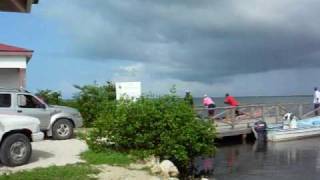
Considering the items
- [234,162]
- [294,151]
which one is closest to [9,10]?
[234,162]

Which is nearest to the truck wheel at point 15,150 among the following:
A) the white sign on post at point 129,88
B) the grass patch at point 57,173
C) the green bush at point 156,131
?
the grass patch at point 57,173

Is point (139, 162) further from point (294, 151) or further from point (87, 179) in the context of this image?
point (294, 151)

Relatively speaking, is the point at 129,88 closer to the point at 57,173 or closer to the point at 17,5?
the point at 57,173

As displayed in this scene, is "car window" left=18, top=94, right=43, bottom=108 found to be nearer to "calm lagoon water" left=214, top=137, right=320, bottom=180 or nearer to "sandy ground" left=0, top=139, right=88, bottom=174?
"sandy ground" left=0, top=139, right=88, bottom=174

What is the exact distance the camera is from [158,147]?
16.8 meters

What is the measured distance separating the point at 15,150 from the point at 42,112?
5.65 metres

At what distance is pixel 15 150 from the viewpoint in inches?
567

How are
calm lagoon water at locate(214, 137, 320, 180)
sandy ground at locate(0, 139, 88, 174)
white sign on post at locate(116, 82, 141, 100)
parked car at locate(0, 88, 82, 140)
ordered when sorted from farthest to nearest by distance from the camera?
white sign on post at locate(116, 82, 141, 100)
parked car at locate(0, 88, 82, 140)
calm lagoon water at locate(214, 137, 320, 180)
sandy ground at locate(0, 139, 88, 174)

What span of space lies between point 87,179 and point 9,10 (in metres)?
4.45

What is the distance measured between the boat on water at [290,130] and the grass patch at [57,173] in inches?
685

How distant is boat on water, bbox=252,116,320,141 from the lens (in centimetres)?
2995

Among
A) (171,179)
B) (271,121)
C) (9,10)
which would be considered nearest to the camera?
(9,10)

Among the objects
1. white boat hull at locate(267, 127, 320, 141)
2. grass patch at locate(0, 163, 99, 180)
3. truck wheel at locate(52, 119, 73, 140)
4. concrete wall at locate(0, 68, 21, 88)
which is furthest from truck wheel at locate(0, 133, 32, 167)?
white boat hull at locate(267, 127, 320, 141)

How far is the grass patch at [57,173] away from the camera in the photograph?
41.5ft
